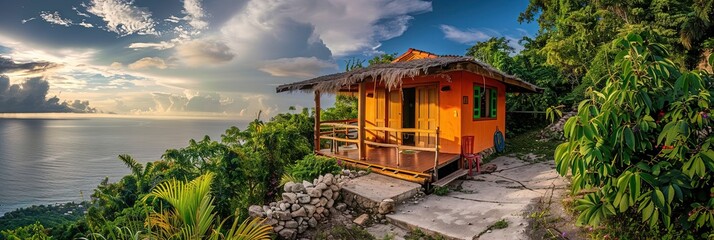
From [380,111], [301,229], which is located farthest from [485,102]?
[301,229]

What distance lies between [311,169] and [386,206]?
1.72 metres

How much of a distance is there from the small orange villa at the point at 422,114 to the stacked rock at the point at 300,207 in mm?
1917

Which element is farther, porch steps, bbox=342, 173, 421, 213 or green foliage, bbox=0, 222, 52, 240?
porch steps, bbox=342, 173, 421, 213

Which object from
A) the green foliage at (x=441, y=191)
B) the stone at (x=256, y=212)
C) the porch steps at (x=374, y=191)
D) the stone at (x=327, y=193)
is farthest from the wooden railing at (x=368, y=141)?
the stone at (x=256, y=212)

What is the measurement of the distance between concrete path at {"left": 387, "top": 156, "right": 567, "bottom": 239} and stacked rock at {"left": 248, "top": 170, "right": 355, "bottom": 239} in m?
1.06

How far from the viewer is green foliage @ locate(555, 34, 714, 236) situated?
127 inches

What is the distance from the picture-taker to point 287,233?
16.9ft

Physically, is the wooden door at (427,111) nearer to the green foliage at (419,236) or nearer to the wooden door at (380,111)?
the wooden door at (380,111)

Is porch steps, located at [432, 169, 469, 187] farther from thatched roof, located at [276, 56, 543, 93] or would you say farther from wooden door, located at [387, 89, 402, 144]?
wooden door, located at [387, 89, 402, 144]

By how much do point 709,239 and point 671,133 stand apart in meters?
1.19

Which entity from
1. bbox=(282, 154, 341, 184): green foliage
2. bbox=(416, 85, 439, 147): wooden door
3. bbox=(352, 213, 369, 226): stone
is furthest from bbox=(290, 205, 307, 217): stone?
bbox=(416, 85, 439, 147): wooden door

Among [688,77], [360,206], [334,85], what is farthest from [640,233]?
[334,85]

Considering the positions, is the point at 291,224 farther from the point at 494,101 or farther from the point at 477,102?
the point at 494,101

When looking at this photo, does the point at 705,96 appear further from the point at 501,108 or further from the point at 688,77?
the point at 501,108
